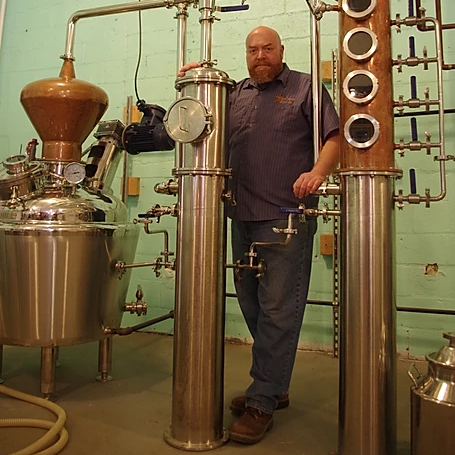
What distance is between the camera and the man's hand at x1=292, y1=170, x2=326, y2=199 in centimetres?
126

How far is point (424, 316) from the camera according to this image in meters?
2.15

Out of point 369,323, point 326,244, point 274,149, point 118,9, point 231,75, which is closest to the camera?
point 369,323

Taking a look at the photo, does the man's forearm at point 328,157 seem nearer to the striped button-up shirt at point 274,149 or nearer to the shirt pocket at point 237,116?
the striped button-up shirt at point 274,149

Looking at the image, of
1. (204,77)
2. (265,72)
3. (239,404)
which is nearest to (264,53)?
(265,72)

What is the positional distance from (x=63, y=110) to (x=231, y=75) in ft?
3.53

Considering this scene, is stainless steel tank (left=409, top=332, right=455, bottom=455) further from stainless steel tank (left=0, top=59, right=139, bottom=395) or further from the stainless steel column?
stainless steel tank (left=0, top=59, right=139, bottom=395)

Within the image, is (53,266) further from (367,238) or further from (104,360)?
(367,238)

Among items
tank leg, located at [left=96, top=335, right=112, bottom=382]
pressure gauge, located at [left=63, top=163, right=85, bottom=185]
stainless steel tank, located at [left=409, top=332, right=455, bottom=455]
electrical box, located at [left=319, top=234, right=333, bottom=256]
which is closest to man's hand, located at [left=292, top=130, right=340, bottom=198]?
stainless steel tank, located at [left=409, top=332, right=455, bottom=455]

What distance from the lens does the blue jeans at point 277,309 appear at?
4.64 ft

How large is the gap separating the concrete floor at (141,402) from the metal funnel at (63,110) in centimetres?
89

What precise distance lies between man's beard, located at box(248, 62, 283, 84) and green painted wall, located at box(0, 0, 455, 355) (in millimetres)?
875

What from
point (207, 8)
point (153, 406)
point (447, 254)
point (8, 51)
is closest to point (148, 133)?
point (207, 8)

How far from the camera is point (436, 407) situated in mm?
1045

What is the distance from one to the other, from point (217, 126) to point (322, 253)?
114cm
